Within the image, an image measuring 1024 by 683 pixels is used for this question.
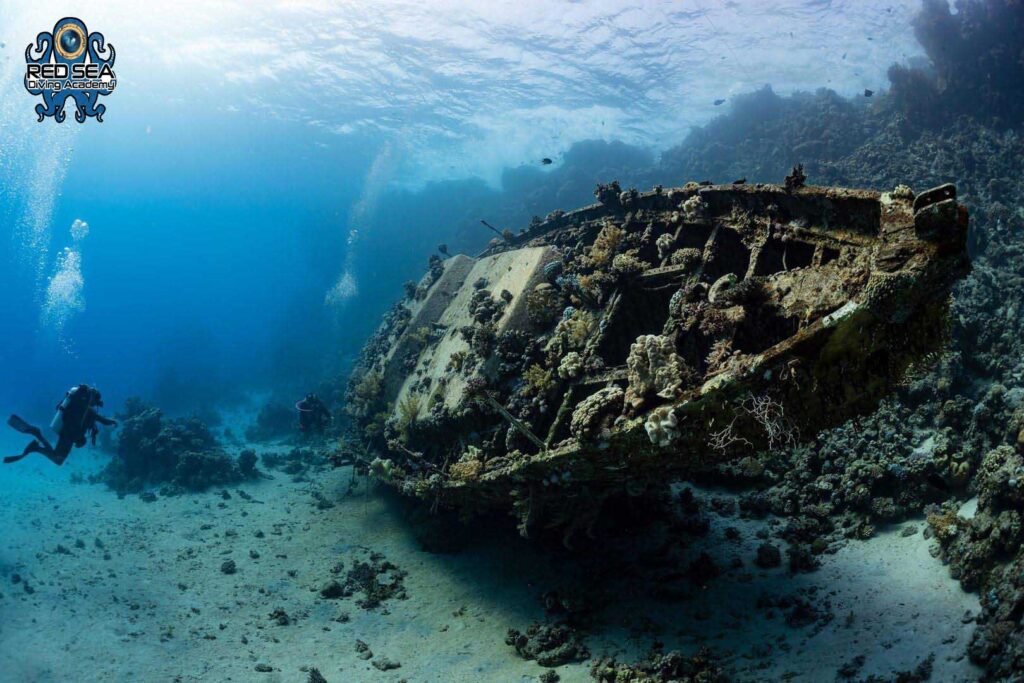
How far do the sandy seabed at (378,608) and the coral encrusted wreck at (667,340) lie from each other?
1873 mm

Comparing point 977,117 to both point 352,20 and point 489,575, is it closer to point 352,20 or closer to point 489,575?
point 489,575

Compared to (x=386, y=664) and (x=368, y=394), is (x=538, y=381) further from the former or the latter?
(x=368, y=394)

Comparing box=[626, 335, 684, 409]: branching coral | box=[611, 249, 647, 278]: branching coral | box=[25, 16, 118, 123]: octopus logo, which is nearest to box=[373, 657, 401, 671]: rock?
box=[626, 335, 684, 409]: branching coral

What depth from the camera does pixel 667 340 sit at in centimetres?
571

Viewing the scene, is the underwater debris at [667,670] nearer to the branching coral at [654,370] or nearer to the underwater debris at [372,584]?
the branching coral at [654,370]

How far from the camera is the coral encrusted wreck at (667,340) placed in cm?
441

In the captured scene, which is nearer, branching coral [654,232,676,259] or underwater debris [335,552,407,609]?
branching coral [654,232,676,259]

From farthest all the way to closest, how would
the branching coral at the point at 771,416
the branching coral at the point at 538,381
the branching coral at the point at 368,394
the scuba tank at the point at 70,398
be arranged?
the scuba tank at the point at 70,398, the branching coral at the point at 368,394, the branching coral at the point at 538,381, the branching coral at the point at 771,416

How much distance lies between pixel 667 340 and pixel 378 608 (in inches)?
317

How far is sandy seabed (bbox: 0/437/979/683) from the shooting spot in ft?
20.8

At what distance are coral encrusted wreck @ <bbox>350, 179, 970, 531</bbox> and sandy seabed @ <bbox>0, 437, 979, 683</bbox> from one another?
6.14ft

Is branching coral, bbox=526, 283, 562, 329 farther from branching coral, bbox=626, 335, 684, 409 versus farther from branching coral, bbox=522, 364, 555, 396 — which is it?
branching coral, bbox=626, 335, 684, 409

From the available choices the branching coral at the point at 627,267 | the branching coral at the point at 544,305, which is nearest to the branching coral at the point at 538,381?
the branching coral at the point at 544,305

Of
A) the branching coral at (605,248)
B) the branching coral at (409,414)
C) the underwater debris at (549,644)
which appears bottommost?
the underwater debris at (549,644)
